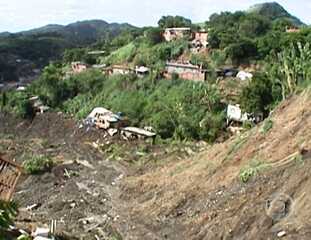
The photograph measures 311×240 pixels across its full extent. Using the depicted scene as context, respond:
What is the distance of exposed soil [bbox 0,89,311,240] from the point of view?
11.4 m

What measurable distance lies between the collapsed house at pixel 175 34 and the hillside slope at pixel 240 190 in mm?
21025

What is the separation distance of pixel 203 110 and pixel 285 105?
9.89 meters

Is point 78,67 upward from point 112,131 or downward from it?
upward

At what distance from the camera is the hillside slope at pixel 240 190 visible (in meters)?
11.1

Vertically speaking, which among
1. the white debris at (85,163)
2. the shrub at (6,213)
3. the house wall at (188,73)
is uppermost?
the shrub at (6,213)

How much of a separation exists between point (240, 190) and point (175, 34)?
88.7 ft

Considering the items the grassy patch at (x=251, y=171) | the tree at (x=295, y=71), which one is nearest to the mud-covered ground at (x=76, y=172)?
the grassy patch at (x=251, y=171)

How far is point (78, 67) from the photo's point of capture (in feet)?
136

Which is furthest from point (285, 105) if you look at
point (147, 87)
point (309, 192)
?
point (147, 87)

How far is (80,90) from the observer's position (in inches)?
1453

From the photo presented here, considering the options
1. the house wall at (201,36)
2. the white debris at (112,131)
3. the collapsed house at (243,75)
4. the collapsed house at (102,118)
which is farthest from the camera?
the house wall at (201,36)

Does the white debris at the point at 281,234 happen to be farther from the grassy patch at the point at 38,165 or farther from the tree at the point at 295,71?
the grassy patch at the point at 38,165

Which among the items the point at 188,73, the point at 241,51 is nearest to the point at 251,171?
the point at 188,73

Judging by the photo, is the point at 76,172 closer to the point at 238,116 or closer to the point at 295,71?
the point at 238,116
